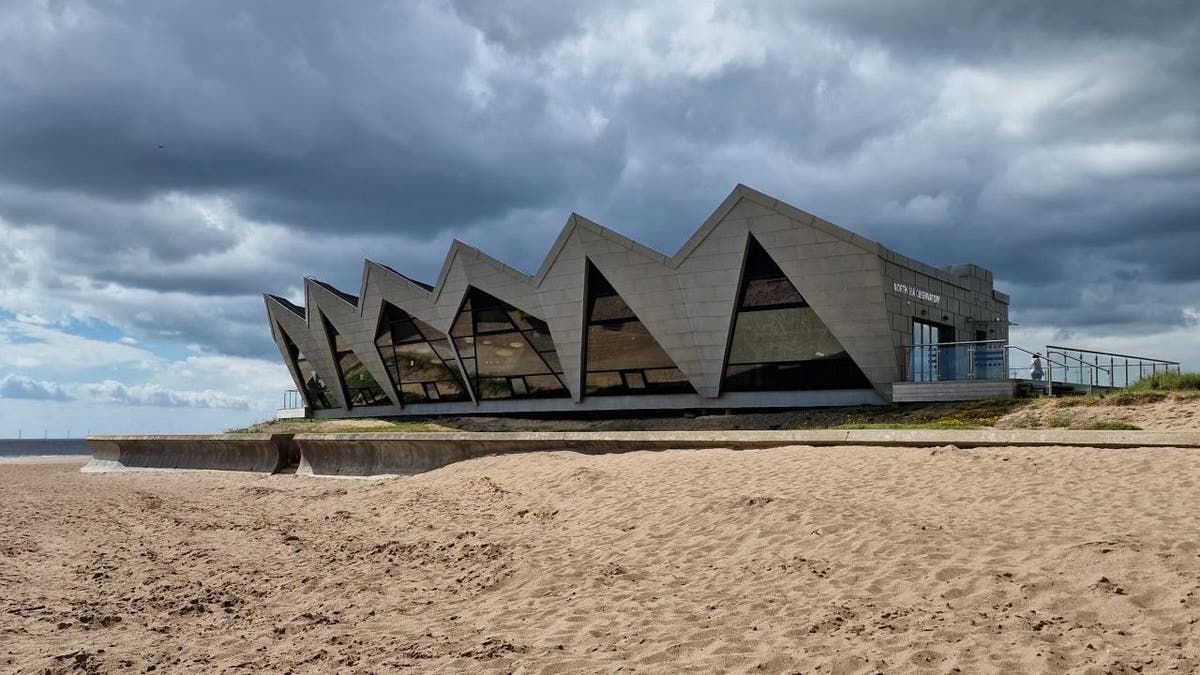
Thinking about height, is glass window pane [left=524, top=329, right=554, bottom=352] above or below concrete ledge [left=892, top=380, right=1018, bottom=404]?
above

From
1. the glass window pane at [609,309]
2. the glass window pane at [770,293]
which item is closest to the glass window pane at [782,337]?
the glass window pane at [770,293]

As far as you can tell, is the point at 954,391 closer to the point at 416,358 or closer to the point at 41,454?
the point at 416,358

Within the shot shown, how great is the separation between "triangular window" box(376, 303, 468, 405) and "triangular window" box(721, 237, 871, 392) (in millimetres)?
15013

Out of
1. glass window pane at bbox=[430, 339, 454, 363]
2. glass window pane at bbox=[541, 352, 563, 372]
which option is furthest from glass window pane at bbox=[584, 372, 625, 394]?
glass window pane at bbox=[430, 339, 454, 363]

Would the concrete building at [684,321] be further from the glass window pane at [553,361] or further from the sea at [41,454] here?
the sea at [41,454]

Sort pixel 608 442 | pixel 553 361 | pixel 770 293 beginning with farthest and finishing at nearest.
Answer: pixel 553 361
pixel 770 293
pixel 608 442

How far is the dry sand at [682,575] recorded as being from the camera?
6602mm

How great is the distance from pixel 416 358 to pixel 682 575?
115 ft

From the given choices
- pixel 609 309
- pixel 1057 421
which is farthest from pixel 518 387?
pixel 1057 421

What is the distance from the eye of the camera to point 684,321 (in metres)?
31.5

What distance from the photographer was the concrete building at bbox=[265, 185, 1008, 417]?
93.0 feet

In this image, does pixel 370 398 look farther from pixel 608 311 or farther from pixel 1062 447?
pixel 1062 447

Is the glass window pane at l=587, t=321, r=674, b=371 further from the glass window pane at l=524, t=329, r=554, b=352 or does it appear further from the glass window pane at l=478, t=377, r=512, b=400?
the glass window pane at l=478, t=377, r=512, b=400

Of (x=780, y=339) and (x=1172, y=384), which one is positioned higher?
(x=780, y=339)
